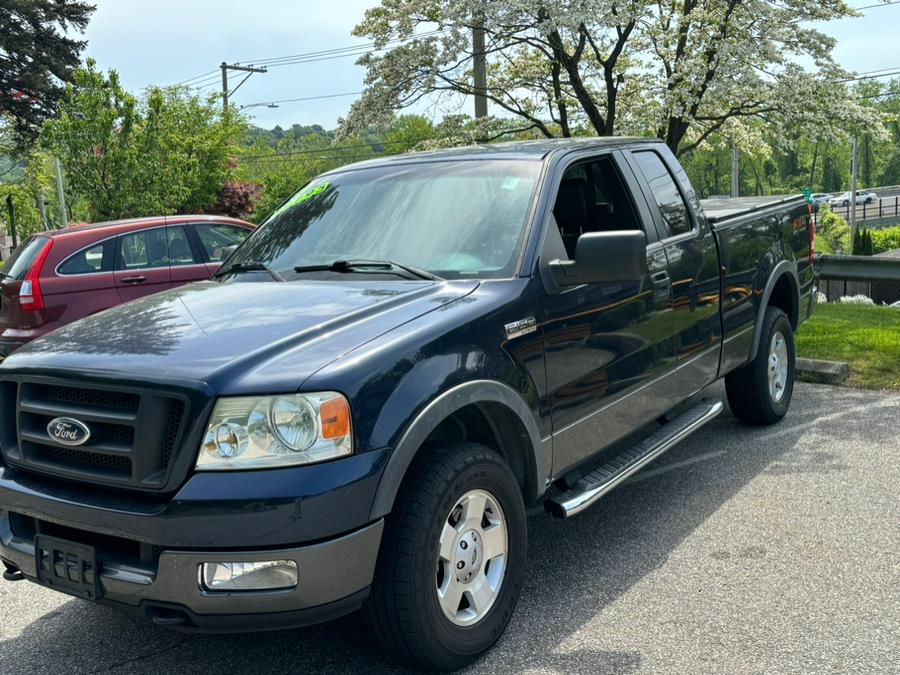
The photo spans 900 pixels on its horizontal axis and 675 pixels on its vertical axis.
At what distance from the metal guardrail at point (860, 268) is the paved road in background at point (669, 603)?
15.0 ft

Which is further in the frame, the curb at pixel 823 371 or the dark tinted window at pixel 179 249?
the dark tinted window at pixel 179 249

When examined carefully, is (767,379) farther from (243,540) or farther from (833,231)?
(833,231)

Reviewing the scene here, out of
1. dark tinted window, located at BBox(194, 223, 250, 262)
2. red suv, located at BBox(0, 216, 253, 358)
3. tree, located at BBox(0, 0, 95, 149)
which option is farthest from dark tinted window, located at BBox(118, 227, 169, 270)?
tree, located at BBox(0, 0, 95, 149)

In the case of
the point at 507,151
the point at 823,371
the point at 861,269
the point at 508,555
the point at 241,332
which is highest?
the point at 507,151

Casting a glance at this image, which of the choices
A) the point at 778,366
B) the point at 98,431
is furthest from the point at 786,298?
the point at 98,431

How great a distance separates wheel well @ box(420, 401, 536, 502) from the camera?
11.3ft

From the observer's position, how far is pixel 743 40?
→ 12.5 meters

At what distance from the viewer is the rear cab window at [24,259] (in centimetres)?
928

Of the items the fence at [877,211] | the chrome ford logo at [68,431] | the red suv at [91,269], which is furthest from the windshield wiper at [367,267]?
the fence at [877,211]

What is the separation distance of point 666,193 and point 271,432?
3.13 meters

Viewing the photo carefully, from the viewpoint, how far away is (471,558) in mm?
3297

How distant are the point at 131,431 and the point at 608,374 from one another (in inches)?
84.1

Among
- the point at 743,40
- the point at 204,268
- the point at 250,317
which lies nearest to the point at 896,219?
the point at 743,40

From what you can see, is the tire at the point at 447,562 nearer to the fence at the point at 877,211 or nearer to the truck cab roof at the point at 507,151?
the truck cab roof at the point at 507,151
